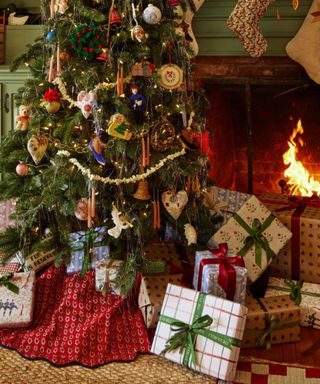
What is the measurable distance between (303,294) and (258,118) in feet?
4.50

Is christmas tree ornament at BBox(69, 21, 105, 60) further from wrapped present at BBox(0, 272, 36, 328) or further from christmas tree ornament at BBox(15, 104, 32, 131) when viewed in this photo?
wrapped present at BBox(0, 272, 36, 328)

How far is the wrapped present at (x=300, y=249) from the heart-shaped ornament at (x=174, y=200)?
57 cm

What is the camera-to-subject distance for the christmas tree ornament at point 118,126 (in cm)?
205

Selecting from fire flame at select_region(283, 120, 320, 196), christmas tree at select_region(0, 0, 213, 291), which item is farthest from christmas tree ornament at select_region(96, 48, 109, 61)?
fire flame at select_region(283, 120, 320, 196)

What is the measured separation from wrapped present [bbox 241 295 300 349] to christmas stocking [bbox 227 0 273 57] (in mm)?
1341

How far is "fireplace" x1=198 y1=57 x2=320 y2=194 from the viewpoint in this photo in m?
3.15

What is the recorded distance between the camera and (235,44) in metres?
3.14

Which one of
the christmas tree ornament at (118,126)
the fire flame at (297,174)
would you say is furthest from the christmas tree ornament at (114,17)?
the fire flame at (297,174)

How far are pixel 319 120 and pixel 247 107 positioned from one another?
1.43 feet

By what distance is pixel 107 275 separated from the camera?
229 centimetres

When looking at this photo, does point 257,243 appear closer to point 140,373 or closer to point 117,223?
point 117,223

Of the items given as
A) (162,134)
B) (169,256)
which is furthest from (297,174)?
(162,134)

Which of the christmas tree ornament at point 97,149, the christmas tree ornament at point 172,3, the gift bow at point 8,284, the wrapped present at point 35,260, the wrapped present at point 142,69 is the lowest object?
the gift bow at point 8,284

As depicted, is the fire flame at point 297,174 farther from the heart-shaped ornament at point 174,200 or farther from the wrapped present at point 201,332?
the wrapped present at point 201,332
